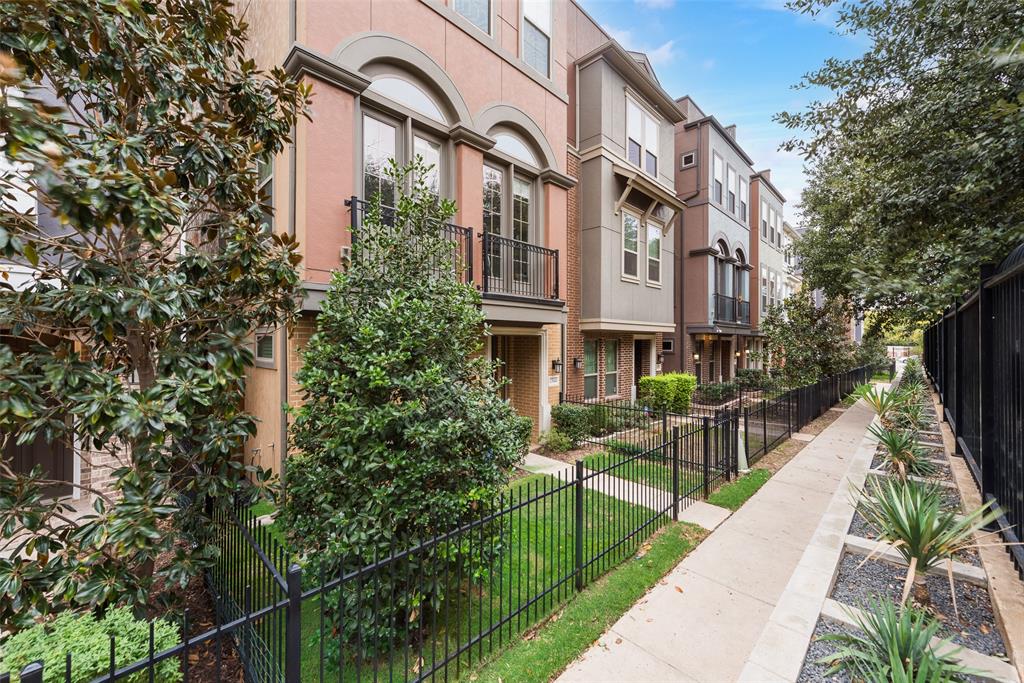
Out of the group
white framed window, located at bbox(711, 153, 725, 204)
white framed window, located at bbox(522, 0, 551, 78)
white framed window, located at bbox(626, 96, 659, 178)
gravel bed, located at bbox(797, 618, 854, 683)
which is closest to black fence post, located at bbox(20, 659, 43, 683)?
gravel bed, located at bbox(797, 618, 854, 683)

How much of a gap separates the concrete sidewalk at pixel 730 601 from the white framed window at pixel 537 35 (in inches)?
413

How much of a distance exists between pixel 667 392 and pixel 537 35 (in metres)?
10.5

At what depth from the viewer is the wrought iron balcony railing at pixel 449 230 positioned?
5031 millimetres

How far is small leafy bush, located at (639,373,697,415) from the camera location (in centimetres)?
1363

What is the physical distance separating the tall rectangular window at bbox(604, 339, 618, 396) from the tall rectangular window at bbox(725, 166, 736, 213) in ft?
36.5

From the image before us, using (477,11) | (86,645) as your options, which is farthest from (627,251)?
(86,645)

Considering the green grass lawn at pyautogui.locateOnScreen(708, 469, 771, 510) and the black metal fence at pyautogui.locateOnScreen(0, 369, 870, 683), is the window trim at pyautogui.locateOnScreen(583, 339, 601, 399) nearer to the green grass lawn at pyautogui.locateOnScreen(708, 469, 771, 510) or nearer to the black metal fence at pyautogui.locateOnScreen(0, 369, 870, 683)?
the green grass lawn at pyautogui.locateOnScreen(708, 469, 771, 510)

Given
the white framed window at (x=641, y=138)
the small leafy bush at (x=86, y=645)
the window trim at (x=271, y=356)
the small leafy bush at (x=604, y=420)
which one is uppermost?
the white framed window at (x=641, y=138)

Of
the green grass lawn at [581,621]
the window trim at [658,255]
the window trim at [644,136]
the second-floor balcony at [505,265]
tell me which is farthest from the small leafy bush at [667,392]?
the green grass lawn at [581,621]

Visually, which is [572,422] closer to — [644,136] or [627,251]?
[627,251]

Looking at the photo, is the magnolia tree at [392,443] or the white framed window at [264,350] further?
the white framed window at [264,350]

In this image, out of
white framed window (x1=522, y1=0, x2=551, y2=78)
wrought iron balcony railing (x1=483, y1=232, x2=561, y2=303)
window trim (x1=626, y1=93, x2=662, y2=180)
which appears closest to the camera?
wrought iron balcony railing (x1=483, y1=232, x2=561, y2=303)

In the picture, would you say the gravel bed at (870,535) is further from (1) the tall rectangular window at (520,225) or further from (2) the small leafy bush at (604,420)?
(1) the tall rectangular window at (520,225)

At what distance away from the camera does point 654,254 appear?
47.6 feet
